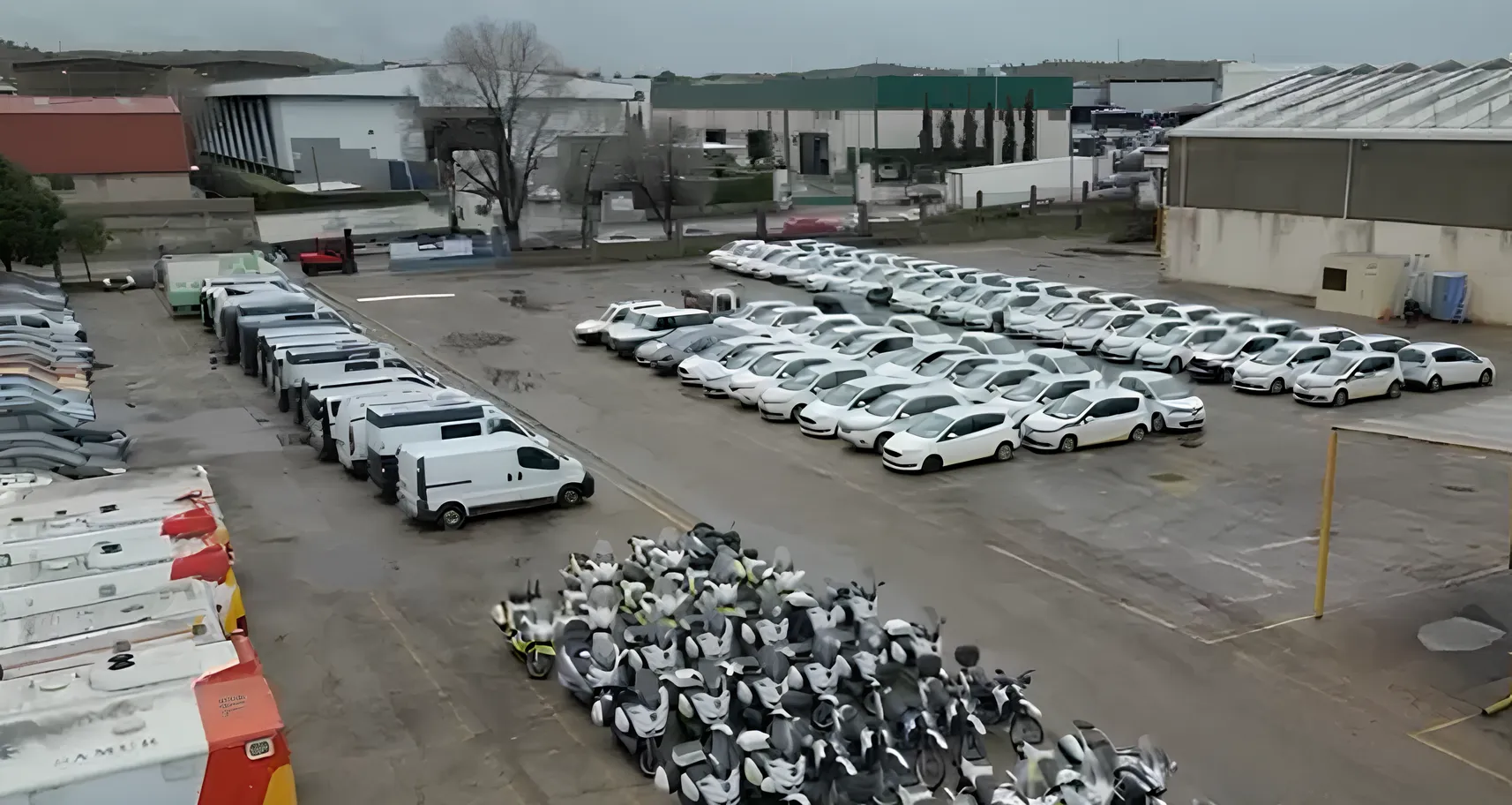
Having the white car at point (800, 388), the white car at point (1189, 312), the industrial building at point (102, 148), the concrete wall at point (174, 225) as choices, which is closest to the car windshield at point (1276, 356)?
the white car at point (1189, 312)

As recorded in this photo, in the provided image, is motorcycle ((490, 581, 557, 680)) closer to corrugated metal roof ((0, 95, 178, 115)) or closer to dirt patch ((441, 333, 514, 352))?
→ dirt patch ((441, 333, 514, 352))

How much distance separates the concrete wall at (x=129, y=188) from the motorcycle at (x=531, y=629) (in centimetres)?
5381

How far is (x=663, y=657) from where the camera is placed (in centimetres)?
1141

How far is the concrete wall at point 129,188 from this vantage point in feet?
194

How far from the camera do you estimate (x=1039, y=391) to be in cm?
2312

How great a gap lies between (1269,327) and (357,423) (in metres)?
20.9

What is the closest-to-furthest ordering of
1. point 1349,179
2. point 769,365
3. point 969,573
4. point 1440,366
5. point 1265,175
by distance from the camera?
point 969,573 < point 769,365 < point 1440,366 < point 1349,179 < point 1265,175

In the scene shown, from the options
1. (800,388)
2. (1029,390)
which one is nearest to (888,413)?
(800,388)

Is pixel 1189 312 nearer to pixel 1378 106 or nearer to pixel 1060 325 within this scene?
pixel 1060 325

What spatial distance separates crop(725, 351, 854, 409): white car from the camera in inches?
984

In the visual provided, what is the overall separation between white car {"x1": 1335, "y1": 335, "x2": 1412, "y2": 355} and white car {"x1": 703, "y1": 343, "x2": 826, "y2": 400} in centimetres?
1159

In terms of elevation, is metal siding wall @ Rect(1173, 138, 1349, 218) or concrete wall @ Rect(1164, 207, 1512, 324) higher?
metal siding wall @ Rect(1173, 138, 1349, 218)

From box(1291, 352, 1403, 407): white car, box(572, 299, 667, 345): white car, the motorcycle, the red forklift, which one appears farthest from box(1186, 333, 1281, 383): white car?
the red forklift

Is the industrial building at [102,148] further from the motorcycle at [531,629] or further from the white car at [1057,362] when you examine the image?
the motorcycle at [531,629]
